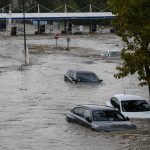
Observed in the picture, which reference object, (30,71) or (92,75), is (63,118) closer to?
(92,75)

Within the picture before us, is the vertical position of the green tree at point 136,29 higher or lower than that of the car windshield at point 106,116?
higher

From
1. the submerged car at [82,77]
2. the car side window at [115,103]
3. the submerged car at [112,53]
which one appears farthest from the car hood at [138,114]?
the submerged car at [112,53]

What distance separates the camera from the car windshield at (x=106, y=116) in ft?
75.9

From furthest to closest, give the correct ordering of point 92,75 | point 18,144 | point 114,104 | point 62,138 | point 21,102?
point 92,75
point 21,102
point 114,104
point 62,138
point 18,144

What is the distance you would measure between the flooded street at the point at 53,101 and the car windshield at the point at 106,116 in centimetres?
68

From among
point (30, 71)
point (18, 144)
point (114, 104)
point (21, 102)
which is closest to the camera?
point (18, 144)

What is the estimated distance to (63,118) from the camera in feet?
91.9

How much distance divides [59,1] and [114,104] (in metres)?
143

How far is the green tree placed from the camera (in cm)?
2472

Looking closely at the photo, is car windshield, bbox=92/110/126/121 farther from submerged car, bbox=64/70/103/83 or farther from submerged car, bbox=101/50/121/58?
submerged car, bbox=101/50/121/58

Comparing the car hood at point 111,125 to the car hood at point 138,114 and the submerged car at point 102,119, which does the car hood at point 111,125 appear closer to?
the submerged car at point 102,119

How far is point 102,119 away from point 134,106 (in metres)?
3.98

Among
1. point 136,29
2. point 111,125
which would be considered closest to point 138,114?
point 111,125

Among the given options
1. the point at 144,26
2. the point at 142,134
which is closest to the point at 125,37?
the point at 144,26
